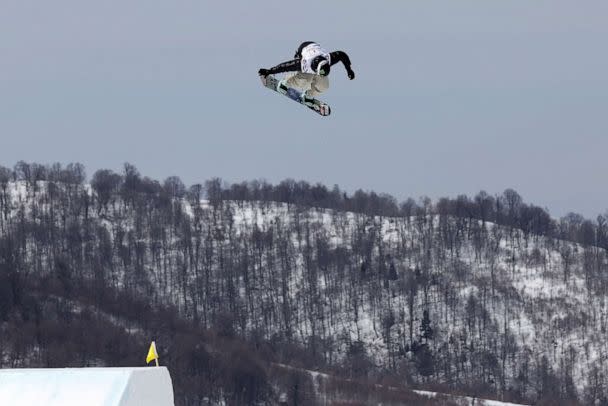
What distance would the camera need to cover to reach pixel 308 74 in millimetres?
30688

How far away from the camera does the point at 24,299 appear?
557 ft

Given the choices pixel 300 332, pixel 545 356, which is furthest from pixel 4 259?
pixel 545 356

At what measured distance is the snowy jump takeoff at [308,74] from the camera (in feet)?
98.3

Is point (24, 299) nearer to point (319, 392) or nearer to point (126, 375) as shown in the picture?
point (319, 392)

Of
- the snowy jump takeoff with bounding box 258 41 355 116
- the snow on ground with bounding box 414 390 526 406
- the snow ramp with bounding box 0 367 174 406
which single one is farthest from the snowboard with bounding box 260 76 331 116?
the snow on ground with bounding box 414 390 526 406

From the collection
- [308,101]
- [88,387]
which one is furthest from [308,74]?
[88,387]

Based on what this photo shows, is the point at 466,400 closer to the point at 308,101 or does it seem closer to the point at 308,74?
the point at 308,101

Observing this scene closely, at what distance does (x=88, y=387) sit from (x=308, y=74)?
26.8 feet

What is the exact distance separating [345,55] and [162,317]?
15680cm

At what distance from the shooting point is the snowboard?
32.1 m

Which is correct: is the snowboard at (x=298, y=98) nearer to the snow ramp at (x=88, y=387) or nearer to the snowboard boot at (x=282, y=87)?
the snowboard boot at (x=282, y=87)

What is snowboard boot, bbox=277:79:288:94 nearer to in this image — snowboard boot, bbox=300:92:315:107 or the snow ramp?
snowboard boot, bbox=300:92:315:107

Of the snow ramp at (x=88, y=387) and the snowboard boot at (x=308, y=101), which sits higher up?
the snowboard boot at (x=308, y=101)

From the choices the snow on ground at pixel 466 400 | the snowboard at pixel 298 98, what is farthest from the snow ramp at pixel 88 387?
the snow on ground at pixel 466 400
